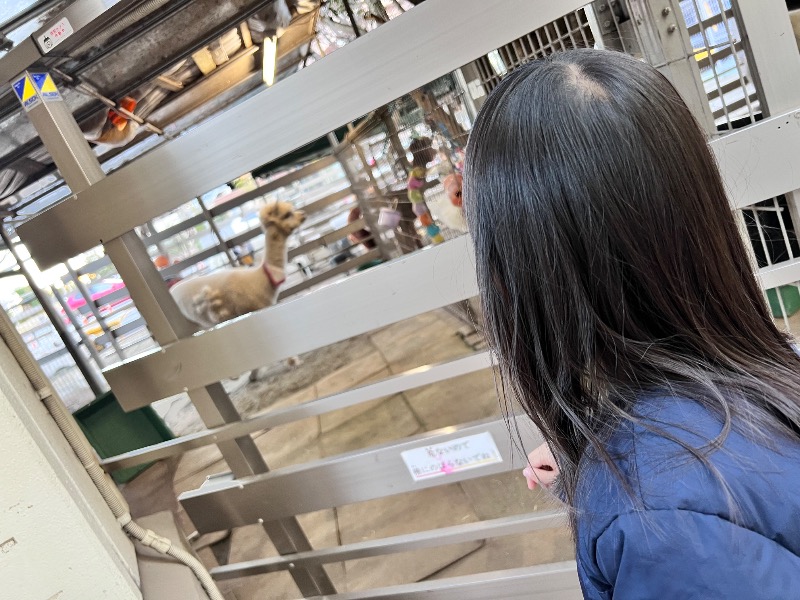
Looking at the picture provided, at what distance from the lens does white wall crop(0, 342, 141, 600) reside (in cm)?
121

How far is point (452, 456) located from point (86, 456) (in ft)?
3.47

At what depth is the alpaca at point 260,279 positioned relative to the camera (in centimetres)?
310

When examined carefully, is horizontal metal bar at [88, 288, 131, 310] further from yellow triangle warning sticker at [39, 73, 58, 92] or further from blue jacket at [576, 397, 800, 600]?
blue jacket at [576, 397, 800, 600]

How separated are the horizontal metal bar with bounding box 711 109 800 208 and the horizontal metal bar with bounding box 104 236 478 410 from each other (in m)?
0.54

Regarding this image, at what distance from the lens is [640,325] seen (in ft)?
2.06

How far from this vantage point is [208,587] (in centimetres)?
159

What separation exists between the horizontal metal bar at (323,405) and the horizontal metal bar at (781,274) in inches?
24.1

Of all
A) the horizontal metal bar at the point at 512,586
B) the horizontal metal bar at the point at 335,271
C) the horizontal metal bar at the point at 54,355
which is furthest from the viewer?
the horizontal metal bar at the point at 335,271

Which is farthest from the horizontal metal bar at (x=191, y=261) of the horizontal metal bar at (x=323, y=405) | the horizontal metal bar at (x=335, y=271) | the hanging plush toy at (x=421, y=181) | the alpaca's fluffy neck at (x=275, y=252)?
the horizontal metal bar at (x=323, y=405)

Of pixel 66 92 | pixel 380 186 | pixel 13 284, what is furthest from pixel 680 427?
pixel 13 284

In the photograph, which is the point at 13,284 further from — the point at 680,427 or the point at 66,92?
the point at 680,427

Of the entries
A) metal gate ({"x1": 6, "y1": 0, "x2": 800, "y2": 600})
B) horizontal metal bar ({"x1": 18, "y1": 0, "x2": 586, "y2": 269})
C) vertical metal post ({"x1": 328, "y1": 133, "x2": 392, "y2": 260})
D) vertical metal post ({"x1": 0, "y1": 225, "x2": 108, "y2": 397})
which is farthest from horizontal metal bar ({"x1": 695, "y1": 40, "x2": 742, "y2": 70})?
vertical metal post ({"x1": 0, "y1": 225, "x2": 108, "y2": 397})

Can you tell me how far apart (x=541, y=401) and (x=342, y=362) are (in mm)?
4571

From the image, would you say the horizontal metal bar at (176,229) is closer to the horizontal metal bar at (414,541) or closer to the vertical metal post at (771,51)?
the horizontal metal bar at (414,541)
